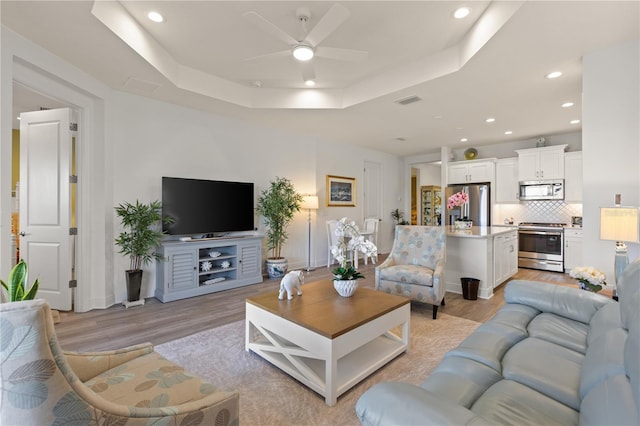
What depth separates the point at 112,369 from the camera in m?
1.41

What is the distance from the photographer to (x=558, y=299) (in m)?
2.06

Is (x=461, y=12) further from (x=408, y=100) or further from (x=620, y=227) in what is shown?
(x=620, y=227)

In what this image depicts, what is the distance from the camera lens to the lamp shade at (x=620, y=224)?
7.34ft

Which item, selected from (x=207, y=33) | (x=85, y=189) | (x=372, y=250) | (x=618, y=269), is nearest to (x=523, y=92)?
(x=618, y=269)

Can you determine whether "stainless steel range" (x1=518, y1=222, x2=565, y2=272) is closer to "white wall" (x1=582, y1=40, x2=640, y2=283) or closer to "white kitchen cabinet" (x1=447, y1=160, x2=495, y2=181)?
"white kitchen cabinet" (x1=447, y1=160, x2=495, y2=181)

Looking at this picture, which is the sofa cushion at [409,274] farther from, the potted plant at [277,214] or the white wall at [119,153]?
the white wall at [119,153]

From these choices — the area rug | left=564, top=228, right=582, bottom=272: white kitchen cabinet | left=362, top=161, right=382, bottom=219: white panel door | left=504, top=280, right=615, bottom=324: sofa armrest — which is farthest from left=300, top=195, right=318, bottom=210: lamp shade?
left=564, top=228, right=582, bottom=272: white kitchen cabinet

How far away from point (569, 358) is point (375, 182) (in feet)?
21.4

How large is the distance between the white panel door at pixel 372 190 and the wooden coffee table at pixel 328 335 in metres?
5.03

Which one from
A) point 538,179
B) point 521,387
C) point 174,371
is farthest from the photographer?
point 538,179

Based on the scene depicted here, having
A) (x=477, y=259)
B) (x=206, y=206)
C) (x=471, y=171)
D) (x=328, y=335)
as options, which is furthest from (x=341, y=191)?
(x=328, y=335)

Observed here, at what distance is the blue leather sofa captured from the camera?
0.90 meters

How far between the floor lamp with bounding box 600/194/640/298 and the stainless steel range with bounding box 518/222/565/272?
149 inches

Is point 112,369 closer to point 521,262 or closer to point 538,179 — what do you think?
point 521,262
